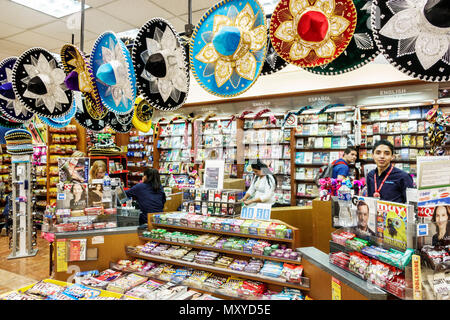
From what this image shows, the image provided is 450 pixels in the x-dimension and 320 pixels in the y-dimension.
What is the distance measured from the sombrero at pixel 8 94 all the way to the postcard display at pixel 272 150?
4223 millimetres

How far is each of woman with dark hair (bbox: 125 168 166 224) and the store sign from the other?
5.11 feet

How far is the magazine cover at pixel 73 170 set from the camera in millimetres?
3133

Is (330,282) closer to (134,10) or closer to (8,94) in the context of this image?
(8,94)

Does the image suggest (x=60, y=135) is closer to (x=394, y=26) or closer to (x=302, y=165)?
(x=302, y=165)

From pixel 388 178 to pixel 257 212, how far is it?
1.32m

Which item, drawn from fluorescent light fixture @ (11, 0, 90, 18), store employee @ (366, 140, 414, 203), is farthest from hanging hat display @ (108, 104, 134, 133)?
store employee @ (366, 140, 414, 203)

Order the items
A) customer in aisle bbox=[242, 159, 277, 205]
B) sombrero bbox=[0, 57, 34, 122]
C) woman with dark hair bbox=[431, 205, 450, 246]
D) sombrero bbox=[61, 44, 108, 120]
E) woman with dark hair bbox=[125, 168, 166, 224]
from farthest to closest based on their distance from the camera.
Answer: customer in aisle bbox=[242, 159, 277, 205] → woman with dark hair bbox=[125, 168, 166, 224] → sombrero bbox=[0, 57, 34, 122] → sombrero bbox=[61, 44, 108, 120] → woman with dark hair bbox=[431, 205, 450, 246]

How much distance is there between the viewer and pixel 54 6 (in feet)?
12.7

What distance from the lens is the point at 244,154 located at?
639 centimetres

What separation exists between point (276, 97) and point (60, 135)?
5.33 meters

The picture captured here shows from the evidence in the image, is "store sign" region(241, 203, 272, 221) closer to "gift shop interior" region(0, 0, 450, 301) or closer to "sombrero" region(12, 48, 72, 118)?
"gift shop interior" region(0, 0, 450, 301)

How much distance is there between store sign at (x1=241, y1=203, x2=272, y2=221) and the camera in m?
2.77

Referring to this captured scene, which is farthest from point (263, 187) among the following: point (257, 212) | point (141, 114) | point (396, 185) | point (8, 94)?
point (8, 94)
